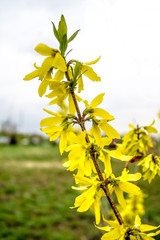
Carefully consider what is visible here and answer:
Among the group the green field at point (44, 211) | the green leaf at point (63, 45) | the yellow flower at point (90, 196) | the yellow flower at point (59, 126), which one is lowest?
the green field at point (44, 211)

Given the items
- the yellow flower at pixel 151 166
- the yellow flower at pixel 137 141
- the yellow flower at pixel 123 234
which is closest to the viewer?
the yellow flower at pixel 123 234

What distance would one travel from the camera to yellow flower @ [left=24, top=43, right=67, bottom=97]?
791 mm

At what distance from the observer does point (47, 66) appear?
0.86m

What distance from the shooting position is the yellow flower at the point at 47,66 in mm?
A: 791

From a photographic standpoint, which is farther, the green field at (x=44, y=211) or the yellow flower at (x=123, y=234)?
the green field at (x=44, y=211)

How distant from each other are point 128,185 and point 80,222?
3.71 metres

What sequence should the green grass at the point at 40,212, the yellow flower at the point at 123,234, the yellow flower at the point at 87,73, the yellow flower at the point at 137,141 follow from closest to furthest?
the yellow flower at the point at 123,234
the yellow flower at the point at 87,73
the yellow flower at the point at 137,141
the green grass at the point at 40,212

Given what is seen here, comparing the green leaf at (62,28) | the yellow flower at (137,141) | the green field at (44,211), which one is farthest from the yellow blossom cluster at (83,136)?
the green field at (44,211)

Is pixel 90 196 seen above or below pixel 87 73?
below

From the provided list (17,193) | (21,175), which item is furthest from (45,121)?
(21,175)

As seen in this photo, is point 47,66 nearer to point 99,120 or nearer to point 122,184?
point 99,120

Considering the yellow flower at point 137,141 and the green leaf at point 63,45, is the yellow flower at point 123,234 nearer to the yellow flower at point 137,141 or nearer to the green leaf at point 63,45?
the yellow flower at point 137,141

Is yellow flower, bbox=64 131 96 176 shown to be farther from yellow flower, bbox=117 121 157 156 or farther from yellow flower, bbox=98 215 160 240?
yellow flower, bbox=117 121 157 156

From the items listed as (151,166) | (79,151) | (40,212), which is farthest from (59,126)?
(40,212)
